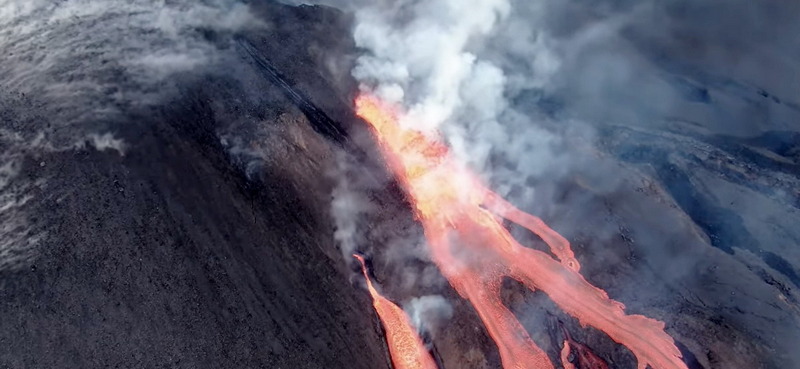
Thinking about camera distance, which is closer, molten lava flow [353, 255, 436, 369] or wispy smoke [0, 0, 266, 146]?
molten lava flow [353, 255, 436, 369]

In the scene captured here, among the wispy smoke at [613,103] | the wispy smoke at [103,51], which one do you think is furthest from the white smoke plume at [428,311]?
the wispy smoke at [103,51]

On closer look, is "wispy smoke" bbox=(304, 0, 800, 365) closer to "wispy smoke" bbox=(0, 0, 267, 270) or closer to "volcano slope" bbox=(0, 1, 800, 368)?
"volcano slope" bbox=(0, 1, 800, 368)

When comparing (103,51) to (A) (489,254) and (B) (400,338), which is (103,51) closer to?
(B) (400,338)

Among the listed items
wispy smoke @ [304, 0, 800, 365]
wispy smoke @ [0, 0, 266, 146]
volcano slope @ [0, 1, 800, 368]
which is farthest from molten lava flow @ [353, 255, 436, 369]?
wispy smoke @ [0, 0, 266, 146]

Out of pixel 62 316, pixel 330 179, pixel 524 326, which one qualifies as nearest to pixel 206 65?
pixel 330 179

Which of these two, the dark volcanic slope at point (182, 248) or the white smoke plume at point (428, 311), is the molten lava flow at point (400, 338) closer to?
the white smoke plume at point (428, 311)

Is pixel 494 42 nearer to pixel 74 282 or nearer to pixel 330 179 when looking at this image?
pixel 330 179
